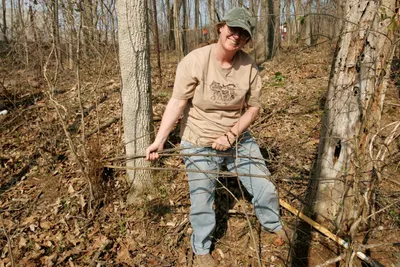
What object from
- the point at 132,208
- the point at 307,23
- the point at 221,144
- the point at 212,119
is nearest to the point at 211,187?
the point at 221,144

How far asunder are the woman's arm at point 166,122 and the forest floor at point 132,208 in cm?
38

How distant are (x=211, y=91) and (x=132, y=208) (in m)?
1.64

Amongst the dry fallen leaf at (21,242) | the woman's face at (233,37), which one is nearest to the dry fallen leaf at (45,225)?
the dry fallen leaf at (21,242)

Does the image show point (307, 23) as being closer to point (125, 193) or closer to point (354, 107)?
point (354, 107)

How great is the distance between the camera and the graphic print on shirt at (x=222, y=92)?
2188 millimetres

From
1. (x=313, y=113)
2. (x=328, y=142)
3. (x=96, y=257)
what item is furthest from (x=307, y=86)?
(x=96, y=257)

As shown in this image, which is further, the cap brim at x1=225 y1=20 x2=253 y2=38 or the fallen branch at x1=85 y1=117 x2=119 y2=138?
the fallen branch at x1=85 y1=117 x2=119 y2=138

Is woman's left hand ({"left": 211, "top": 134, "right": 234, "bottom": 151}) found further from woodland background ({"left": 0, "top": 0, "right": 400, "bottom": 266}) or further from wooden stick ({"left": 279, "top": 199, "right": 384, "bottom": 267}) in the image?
wooden stick ({"left": 279, "top": 199, "right": 384, "bottom": 267})

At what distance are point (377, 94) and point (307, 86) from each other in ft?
12.1

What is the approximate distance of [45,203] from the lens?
10.4 ft

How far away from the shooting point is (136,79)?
2.86 m

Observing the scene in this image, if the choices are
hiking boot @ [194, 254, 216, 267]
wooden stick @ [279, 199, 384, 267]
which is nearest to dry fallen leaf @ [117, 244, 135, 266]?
hiking boot @ [194, 254, 216, 267]

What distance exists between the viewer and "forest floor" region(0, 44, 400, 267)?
2.42 metres

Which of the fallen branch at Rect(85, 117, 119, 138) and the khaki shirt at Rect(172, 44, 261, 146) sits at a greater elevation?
the khaki shirt at Rect(172, 44, 261, 146)
